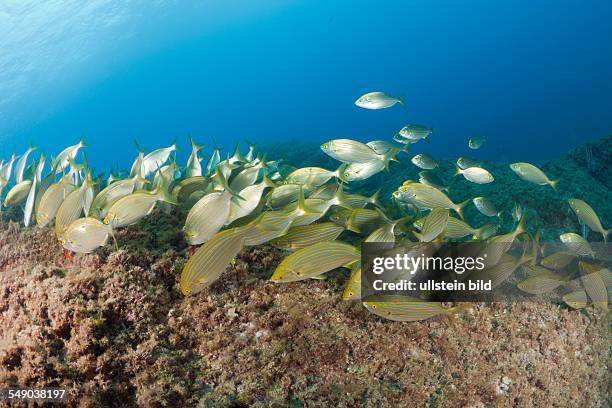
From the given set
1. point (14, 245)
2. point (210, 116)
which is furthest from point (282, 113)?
point (14, 245)

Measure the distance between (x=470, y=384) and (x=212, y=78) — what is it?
145 metres

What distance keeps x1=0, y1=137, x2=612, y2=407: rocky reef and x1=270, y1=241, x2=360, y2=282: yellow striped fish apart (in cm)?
45

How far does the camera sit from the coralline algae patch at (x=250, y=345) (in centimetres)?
250

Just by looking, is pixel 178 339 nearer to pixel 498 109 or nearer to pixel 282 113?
pixel 498 109

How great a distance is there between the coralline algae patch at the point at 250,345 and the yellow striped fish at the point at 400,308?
214 millimetres

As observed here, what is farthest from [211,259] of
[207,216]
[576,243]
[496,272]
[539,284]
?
[576,243]

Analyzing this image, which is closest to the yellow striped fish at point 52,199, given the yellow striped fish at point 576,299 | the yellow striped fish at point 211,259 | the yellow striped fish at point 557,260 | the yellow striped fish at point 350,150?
the yellow striped fish at point 211,259

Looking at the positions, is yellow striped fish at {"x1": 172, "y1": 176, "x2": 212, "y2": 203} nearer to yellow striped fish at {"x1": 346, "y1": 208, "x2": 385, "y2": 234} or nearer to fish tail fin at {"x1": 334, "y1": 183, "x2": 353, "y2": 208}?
fish tail fin at {"x1": 334, "y1": 183, "x2": 353, "y2": 208}

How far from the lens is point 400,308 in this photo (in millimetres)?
2801

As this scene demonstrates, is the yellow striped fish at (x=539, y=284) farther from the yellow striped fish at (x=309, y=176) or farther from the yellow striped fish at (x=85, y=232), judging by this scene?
the yellow striped fish at (x=85, y=232)

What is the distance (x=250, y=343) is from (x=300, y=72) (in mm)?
144074

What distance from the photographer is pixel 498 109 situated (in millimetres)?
76188

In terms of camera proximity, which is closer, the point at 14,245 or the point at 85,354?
the point at 85,354

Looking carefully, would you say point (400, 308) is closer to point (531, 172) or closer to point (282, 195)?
point (282, 195)
